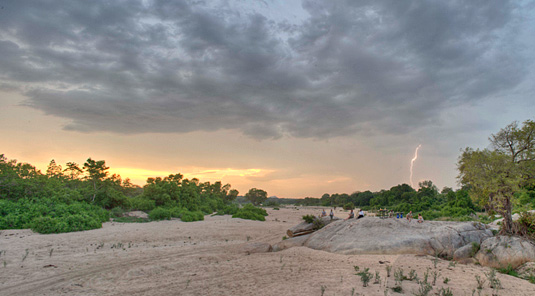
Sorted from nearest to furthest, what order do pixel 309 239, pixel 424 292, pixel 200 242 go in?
1. pixel 424 292
2. pixel 309 239
3. pixel 200 242

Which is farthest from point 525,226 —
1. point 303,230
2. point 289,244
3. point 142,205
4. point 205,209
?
point 205,209

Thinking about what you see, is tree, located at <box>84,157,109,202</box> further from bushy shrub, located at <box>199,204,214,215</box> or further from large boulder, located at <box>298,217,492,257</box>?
large boulder, located at <box>298,217,492,257</box>

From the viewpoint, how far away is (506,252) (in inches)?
516

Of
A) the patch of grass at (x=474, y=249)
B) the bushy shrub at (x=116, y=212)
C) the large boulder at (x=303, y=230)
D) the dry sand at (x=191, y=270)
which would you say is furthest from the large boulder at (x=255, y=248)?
the bushy shrub at (x=116, y=212)

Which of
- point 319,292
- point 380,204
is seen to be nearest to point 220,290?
point 319,292

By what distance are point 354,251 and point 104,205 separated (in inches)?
1282

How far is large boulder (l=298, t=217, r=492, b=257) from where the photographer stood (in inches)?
603

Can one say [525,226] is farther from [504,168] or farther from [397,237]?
[397,237]

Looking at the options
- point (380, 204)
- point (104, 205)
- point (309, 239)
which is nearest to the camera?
point (309, 239)

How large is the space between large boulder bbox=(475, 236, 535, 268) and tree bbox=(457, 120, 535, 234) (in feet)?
3.68

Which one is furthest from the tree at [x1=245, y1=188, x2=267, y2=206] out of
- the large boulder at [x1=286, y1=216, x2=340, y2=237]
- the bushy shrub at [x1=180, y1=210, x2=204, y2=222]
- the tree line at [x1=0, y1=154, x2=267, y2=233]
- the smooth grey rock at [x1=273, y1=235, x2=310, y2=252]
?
the smooth grey rock at [x1=273, y1=235, x2=310, y2=252]

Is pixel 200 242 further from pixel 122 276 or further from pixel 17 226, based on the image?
pixel 17 226

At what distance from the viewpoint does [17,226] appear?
22047mm

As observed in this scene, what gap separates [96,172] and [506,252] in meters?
40.9
